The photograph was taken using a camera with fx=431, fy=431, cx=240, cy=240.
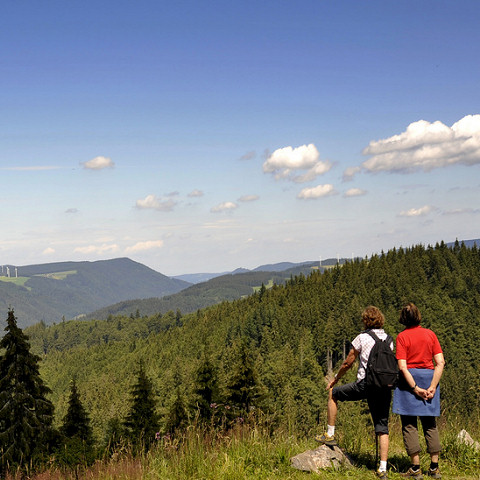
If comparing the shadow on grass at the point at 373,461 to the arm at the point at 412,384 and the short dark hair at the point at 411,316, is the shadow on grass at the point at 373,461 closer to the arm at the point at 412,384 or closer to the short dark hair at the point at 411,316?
the arm at the point at 412,384

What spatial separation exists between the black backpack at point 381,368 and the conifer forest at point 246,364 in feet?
7.75

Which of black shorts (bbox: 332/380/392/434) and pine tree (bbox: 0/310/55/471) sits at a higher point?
black shorts (bbox: 332/380/392/434)

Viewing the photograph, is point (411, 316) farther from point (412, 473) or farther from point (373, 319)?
point (412, 473)

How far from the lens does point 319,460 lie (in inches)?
274

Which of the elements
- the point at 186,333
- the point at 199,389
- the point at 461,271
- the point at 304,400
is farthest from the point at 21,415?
the point at 461,271

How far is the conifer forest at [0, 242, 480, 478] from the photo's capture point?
91.8ft

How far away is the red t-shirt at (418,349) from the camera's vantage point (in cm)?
681

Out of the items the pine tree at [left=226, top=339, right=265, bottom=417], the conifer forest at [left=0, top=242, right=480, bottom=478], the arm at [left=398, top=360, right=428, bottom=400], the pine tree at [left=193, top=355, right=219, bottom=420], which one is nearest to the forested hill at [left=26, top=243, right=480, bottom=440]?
the conifer forest at [left=0, top=242, right=480, bottom=478]

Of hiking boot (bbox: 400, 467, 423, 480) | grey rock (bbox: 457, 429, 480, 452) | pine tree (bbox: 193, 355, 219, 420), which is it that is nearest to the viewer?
hiking boot (bbox: 400, 467, 423, 480)

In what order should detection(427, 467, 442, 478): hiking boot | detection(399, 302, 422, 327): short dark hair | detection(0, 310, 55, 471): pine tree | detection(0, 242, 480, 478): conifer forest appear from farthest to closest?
1. detection(0, 242, 480, 478): conifer forest
2. detection(0, 310, 55, 471): pine tree
3. detection(399, 302, 422, 327): short dark hair
4. detection(427, 467, 442, 478): hiking boot

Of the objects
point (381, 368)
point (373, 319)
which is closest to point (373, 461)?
point (381, 368)

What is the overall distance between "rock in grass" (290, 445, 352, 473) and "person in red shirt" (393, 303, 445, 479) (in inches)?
39.3

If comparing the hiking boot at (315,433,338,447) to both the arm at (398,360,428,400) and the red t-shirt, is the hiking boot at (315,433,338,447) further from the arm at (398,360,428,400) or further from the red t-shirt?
the red t-shirt

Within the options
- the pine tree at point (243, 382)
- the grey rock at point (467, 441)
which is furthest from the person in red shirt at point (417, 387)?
the pine tree at point (243, 382)
